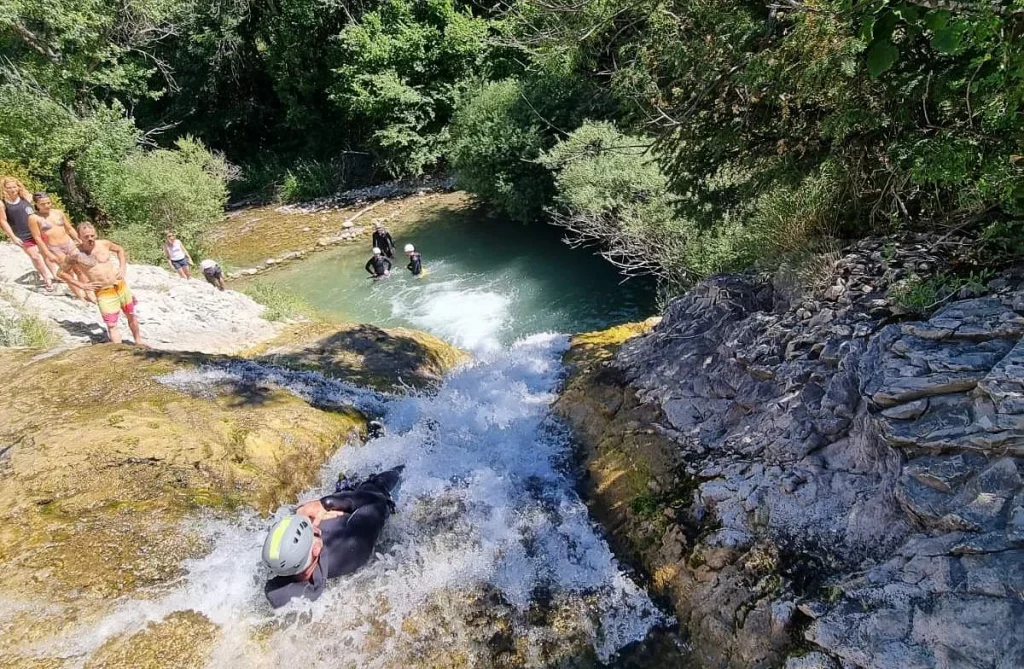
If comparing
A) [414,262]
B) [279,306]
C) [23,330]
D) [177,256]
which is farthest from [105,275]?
[414,262]

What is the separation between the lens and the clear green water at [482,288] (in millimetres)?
11859

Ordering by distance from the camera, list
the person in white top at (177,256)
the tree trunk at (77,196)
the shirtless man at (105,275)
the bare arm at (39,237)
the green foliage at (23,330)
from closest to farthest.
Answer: the shirtless man at (105,275) < the green foliage at (23,330) < the bare arm at (39,237) < the person in white top at (177,256) < the tree trunk at (77,196)

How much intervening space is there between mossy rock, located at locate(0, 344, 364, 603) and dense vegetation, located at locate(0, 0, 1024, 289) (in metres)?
4.45

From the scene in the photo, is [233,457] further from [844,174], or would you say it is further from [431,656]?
[844,174]

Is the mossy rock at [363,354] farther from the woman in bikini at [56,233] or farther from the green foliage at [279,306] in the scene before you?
the woman in bikini at [56,233]

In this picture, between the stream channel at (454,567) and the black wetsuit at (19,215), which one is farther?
the black wetsuit at (19,215)

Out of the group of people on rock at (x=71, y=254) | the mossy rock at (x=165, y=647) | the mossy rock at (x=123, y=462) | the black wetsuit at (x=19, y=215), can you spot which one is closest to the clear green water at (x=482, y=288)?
the group of people on rock at (x=71, y=254)

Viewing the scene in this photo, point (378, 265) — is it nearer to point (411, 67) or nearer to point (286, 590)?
point (286, 590)

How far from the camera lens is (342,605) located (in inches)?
162

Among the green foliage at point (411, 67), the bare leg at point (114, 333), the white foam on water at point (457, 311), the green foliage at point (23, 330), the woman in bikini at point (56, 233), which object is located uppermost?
the green foliage at point (411, 67)

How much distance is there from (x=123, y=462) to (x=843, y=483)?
5264mm

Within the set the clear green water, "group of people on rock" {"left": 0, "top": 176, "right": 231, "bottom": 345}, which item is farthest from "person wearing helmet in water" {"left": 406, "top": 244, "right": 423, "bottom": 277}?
"group of people on rock" {"left": 0, "top": 176, "right": 231, "bottom": 345}

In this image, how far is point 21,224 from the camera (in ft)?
27.3

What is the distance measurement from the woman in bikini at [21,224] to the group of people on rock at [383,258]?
6220mm
